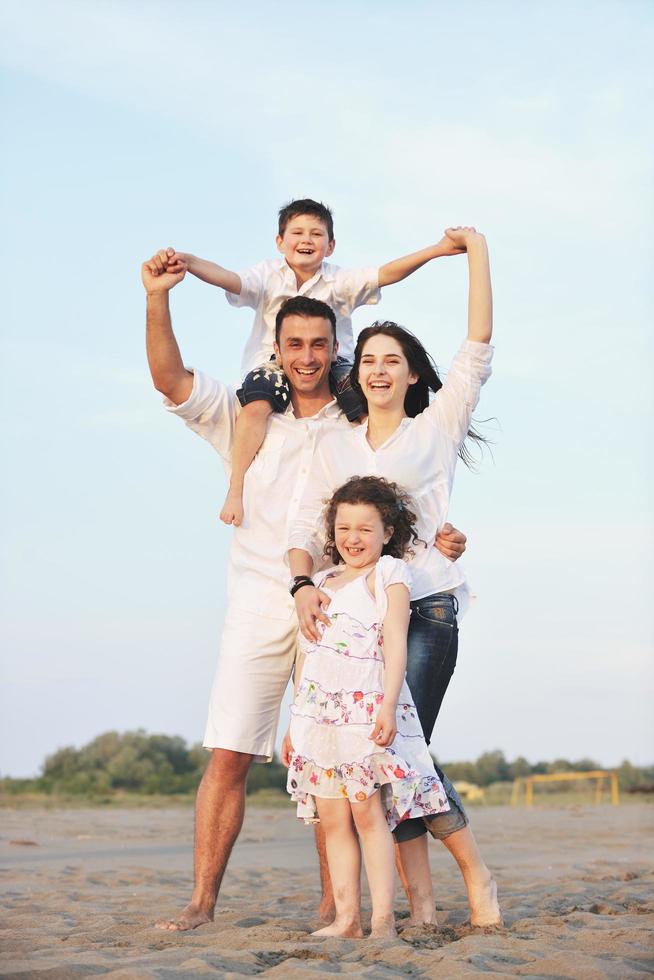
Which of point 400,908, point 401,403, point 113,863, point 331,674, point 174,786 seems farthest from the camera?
point 174,786

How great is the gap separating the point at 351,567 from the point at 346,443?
1.83 feet

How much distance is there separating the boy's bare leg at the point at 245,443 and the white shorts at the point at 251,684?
1.61ft

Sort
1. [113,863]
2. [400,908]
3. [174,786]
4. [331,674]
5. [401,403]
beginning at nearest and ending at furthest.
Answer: [331,674] → [401,403] → [400,908] → [113,863] → [174,786]

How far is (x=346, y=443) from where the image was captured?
4.55m

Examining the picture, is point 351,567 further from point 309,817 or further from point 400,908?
point 400,908

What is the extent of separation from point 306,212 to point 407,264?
64 centimetres

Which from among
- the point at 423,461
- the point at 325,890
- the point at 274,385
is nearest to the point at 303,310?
the point at 274,385

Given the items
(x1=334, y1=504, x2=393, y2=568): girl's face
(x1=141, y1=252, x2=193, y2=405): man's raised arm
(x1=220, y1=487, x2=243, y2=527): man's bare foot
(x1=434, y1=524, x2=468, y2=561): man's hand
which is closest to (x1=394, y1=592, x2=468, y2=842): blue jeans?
(x1=434, y1=524, x2=468, y2=561): man's hand

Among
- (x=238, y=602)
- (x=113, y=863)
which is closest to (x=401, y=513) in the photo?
(x=238, y=602)

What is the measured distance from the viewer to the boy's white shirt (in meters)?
5.54

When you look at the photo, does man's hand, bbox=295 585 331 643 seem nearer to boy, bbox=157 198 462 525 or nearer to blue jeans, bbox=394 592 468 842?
blue jeans, bbox=394 592 468 842

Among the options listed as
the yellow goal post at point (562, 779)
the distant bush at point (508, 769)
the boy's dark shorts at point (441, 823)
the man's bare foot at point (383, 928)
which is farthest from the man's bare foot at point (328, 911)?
the distant bush at point (508, 769)

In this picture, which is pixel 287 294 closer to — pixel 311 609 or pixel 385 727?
pixel 311 609

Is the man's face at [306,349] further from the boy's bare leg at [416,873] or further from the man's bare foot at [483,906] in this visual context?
the man's bare foot at [483,906]
